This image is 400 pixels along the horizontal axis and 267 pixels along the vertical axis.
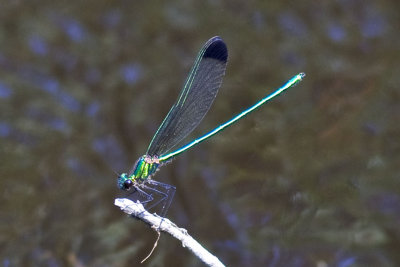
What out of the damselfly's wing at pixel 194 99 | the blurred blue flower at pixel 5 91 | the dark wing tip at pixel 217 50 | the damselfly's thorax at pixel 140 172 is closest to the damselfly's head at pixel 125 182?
the damselfly's thorax at pixel 140 172

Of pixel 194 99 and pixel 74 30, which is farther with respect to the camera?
pixel 74 30

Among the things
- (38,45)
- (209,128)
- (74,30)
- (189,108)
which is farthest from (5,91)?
(189,108)

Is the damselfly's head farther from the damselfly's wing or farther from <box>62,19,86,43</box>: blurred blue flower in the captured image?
<box>62,19,86,43</box>: blurred blue flower

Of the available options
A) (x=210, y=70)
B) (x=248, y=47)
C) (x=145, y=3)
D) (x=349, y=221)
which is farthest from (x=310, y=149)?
(x=145, y=3)

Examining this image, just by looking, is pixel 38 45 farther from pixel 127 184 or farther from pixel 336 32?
pixel 336 32

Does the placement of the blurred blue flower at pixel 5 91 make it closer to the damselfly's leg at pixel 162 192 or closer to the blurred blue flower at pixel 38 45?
the blurred blue flower at pixel 38 45
